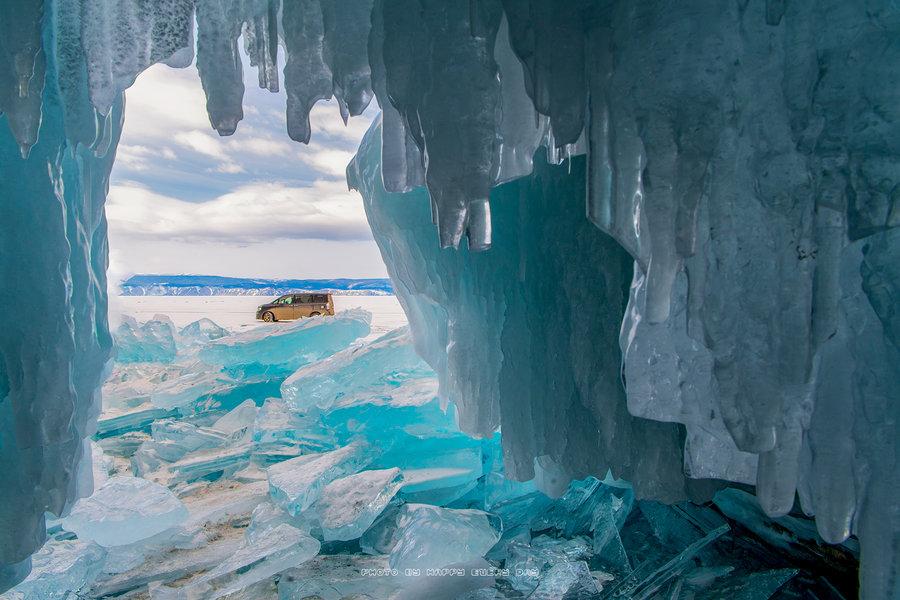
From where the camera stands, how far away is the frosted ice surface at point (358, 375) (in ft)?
16.6

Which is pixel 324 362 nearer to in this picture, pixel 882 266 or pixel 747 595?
pixel 747 595

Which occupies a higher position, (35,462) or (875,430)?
(875,430)

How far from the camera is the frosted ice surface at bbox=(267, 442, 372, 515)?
354cm

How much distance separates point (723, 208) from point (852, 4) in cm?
59

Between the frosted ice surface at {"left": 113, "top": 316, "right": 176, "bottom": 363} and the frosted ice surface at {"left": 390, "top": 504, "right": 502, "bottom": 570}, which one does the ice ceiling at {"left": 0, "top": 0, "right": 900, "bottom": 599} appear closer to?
the frosted ice surface at {"left": 390, "top": 504, "right": 502, "bottom": 570}

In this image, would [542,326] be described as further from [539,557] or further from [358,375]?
[358,375]

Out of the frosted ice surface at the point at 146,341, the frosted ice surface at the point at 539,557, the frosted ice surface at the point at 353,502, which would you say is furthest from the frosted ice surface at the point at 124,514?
the frosted ice surface at the point at 146,341

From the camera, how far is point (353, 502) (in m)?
3.42

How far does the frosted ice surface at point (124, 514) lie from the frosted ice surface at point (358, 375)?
1.63 m

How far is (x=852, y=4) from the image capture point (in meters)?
1.28

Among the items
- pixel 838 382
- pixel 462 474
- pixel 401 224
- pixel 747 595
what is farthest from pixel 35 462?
pixel 747 595

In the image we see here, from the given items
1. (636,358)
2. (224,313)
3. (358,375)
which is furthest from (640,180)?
(224,313)

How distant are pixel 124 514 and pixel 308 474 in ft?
4.09

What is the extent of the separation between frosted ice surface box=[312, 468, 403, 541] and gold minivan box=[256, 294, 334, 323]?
13108 millimetres
